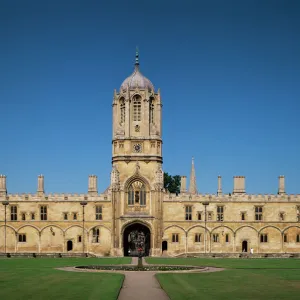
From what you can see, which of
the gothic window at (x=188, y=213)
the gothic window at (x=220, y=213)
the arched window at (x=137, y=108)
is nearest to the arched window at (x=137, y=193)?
the gothic window at (x=188, y=213)

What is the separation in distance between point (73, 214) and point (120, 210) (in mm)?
5955

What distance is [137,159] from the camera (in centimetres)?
7981

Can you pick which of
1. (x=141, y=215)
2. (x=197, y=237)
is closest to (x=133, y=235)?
(x=141, y=215)

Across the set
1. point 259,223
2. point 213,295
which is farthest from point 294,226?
point 213,295

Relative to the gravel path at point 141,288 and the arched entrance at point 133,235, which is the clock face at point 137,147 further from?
the gravel path at point 141,288

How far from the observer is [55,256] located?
7006 cm

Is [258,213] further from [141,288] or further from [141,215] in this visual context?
[141,288]

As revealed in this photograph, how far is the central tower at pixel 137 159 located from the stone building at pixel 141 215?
12 centimetres

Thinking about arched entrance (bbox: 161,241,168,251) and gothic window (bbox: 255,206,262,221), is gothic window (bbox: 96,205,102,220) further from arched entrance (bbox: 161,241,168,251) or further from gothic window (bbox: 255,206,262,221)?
gothic window (bbox: 255,206,262,221)

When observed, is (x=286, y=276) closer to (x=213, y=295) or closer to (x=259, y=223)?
(x=213, y=295)

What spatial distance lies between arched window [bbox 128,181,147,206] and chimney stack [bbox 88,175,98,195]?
455cm

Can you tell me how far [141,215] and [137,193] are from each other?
9.33 ft

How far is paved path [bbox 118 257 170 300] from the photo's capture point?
2950cm

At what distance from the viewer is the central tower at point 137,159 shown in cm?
7825
